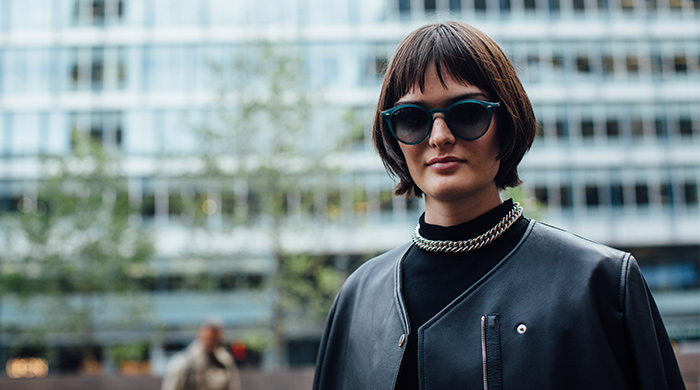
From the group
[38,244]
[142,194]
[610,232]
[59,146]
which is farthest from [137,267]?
[610,232]

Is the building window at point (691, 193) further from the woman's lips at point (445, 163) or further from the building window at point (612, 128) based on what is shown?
the woman's lips at point (445, 163)

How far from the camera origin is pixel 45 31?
115ft

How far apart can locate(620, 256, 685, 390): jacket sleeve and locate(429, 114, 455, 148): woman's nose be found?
48cm

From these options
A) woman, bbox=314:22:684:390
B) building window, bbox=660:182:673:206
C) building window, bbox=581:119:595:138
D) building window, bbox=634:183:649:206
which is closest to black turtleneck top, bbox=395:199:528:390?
woman, bbox=314:22:684:390

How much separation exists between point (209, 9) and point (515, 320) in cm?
3517

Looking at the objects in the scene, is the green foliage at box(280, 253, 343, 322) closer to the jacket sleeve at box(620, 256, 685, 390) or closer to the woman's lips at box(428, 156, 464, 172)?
the woman's lips at box(428, 156, 464, 172)

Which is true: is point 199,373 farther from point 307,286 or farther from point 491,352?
point 307,286

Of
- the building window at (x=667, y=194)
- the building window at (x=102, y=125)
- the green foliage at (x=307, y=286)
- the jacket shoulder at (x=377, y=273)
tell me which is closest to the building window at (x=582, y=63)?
the building window at (x=667, y=194)

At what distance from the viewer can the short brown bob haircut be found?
164cm

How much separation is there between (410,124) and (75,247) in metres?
26.4

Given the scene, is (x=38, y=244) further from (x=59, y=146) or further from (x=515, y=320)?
(x=515, y=320)

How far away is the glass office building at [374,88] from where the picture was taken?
34.1m

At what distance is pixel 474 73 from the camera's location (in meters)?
1.64

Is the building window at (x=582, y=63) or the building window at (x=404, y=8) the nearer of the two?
the building window at (x=404, y=8)
